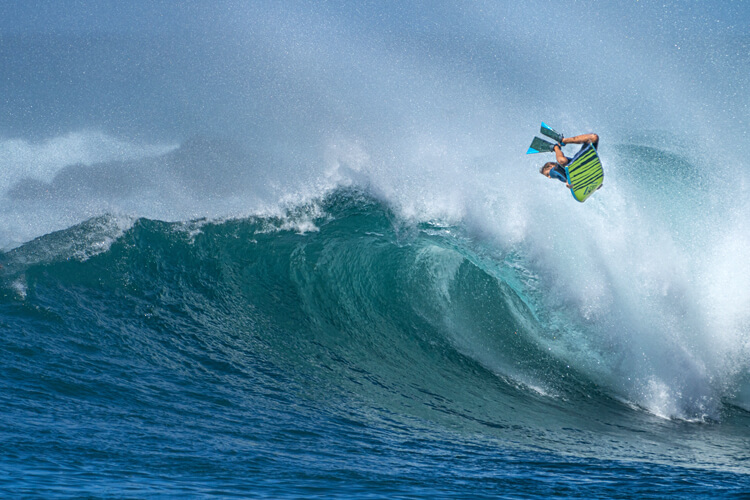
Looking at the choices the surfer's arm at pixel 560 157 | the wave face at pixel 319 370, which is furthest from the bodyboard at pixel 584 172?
the wave face at pixel 319 370

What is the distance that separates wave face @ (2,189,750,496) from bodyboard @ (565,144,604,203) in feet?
6.01

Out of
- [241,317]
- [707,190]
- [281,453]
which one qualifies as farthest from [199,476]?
[707,190]

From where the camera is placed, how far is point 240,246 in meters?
10.4

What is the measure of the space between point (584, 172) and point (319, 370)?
392 cm

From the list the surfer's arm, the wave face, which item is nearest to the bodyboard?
the surfer's arm

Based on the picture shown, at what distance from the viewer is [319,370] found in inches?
310

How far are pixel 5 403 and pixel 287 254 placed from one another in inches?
201

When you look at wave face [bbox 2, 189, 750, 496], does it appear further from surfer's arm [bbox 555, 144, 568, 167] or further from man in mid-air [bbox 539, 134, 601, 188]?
surfer's arm [bbox 555, 144, 568, 167]

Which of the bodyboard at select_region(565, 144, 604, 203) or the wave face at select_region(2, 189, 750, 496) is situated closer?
the wave face at select_region(2, 189, 750, 496)

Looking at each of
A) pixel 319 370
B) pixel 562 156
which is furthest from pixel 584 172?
pixel 319 370

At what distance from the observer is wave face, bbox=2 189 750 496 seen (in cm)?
503

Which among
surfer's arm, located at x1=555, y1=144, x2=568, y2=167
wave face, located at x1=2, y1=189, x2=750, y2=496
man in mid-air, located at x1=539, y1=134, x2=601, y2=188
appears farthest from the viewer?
surfer's arm, located at x1=555, y1=144, x2=568, y2=167

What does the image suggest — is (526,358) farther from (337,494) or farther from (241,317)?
(337,494)

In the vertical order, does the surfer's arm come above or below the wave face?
above
